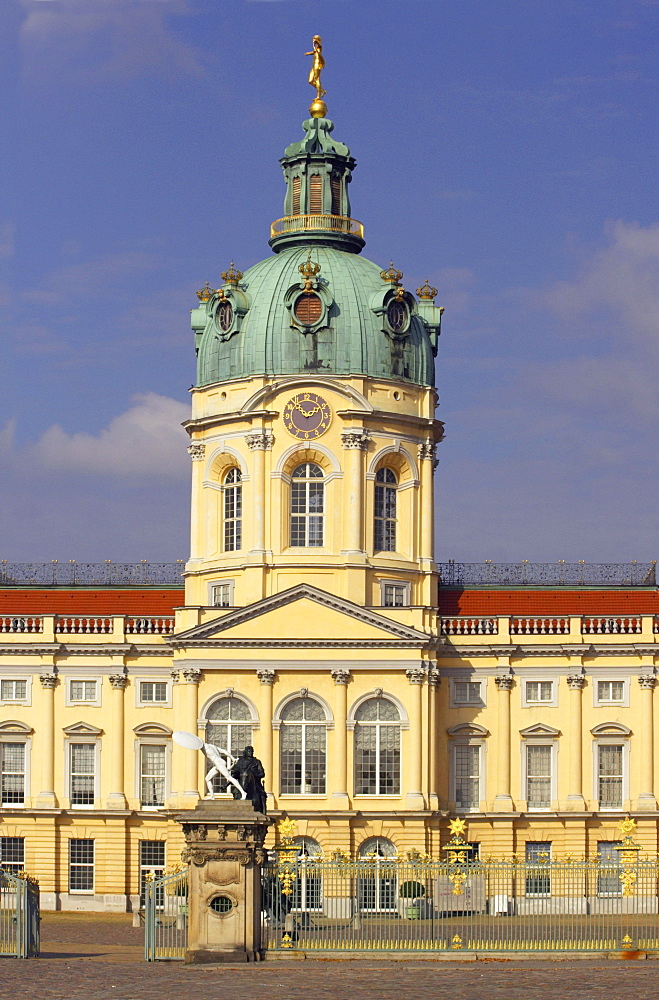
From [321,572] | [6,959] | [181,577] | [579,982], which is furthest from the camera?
[181,577]

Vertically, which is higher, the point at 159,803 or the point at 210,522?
the point at 210,522

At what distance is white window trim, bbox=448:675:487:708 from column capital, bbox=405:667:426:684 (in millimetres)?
3774

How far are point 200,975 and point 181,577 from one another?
43961 millimetres

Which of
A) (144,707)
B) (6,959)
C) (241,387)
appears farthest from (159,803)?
(6,959)

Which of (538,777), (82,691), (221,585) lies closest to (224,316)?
(221,585)

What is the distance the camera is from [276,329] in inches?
3403

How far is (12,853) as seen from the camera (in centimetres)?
8625

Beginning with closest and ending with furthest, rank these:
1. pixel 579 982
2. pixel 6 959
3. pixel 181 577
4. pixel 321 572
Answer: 1. pixel 579 982
2. pixel 6 959
3. pixel 321 572
4. pixel 181 577

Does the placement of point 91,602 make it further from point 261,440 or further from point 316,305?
point 316,305

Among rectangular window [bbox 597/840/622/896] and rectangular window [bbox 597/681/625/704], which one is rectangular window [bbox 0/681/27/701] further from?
rectangular window [bbox 597/840/622/896]

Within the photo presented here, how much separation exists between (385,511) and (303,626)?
22.9ft

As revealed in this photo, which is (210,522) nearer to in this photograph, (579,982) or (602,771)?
(602,771)

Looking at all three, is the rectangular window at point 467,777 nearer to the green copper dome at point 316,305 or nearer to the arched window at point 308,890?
the green copper dome at point 316,305

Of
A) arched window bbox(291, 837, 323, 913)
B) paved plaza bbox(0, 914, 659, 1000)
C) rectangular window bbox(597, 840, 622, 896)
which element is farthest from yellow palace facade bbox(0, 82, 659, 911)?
paved plaza bbox(0, 914, 659, 1000)
